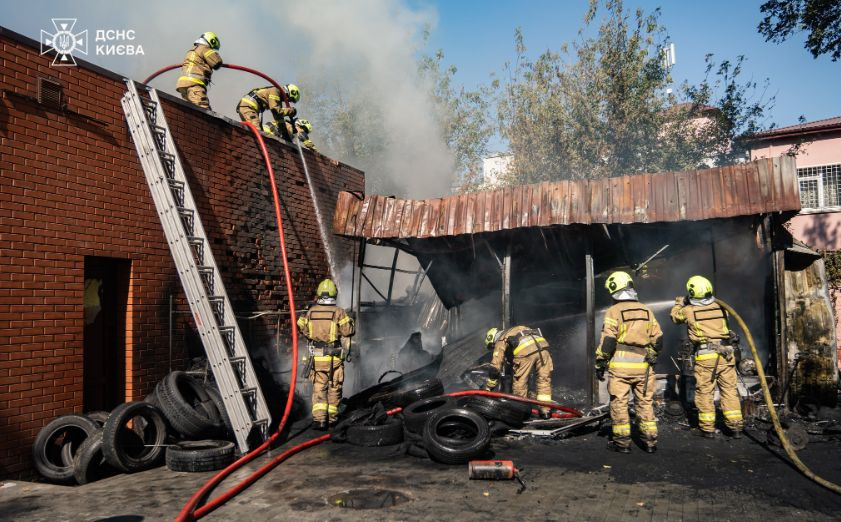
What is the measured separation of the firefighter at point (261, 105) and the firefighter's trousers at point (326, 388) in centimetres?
517

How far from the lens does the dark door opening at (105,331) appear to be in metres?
6.37

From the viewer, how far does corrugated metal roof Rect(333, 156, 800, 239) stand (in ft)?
24.7

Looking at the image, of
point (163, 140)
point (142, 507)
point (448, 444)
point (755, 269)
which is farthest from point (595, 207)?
point (142, 507)

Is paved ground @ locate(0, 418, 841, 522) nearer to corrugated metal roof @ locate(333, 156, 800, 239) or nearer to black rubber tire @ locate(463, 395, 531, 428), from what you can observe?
black rubber tire @ locate(463, 395, 531, 428)

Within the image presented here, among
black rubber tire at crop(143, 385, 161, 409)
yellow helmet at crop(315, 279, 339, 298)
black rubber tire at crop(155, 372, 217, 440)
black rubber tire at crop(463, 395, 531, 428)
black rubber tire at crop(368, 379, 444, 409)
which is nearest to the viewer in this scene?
black rubber tire at crop(155, 372, 217, 440)

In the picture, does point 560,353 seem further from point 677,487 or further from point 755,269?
point 677,487

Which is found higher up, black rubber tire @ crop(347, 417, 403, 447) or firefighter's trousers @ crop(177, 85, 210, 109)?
firefighter's trousers @ crop(177, 85, 210, 109)

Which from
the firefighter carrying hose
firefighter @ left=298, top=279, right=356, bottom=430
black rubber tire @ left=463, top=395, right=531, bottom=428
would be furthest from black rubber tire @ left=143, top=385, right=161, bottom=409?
the firefighter carrying hose

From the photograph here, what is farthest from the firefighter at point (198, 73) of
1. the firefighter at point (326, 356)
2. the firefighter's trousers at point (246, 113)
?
the firefighter at point (326, 356)

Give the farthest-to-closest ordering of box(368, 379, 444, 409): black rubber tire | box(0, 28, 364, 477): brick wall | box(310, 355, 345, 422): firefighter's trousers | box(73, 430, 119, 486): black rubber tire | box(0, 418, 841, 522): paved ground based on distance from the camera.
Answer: box(368, 379, 444, 409): black rubber tire → box(310, 355, 345, 422): firefighter's trousers → box(0, 28, 364, 477): brick wall → box(73, 430, 119, 486): black rubber tire → box(0, 418, 841, 522): paved ground

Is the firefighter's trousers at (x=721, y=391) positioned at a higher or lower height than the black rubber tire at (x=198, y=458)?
higher

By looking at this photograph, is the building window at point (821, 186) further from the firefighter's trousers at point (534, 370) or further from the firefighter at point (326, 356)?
the firefighter at point (326, 356)

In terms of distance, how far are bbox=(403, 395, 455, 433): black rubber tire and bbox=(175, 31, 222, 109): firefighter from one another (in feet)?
20.0

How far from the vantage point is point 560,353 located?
33.2 ft
